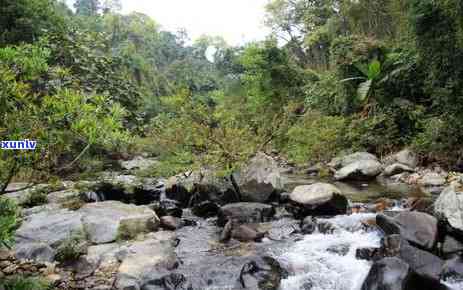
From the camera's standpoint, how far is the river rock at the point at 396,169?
13047 mm

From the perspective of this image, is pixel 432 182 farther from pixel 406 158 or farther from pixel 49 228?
pixel 49 228

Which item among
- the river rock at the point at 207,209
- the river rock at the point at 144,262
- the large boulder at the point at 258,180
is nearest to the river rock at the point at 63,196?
the river rock at the point at 207,209

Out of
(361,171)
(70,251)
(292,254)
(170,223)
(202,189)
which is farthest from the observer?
(361,171)

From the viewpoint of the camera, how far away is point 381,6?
2259 cm

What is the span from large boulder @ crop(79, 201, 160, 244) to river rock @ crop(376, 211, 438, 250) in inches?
197

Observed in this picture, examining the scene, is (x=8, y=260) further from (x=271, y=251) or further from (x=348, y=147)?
(x=348, y=147)

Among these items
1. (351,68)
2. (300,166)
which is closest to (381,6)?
(351,68)

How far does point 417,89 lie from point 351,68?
3.57 meters

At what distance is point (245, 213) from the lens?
30.1 feet

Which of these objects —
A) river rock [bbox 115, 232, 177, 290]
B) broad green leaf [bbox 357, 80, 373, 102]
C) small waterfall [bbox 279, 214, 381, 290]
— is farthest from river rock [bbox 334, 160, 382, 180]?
river rock [bbox 115, 232, 177, 290]

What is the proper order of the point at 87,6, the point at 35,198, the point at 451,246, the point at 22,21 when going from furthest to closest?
1. the point at 87,6
2. the point at 22,21
3. the point at 35,198
4. the point at 451,246

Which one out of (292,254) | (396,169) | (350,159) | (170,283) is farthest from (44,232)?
(350,159)

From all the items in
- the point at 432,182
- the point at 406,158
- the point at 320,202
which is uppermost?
the point at 406,158

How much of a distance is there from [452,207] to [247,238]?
12.9 ft
